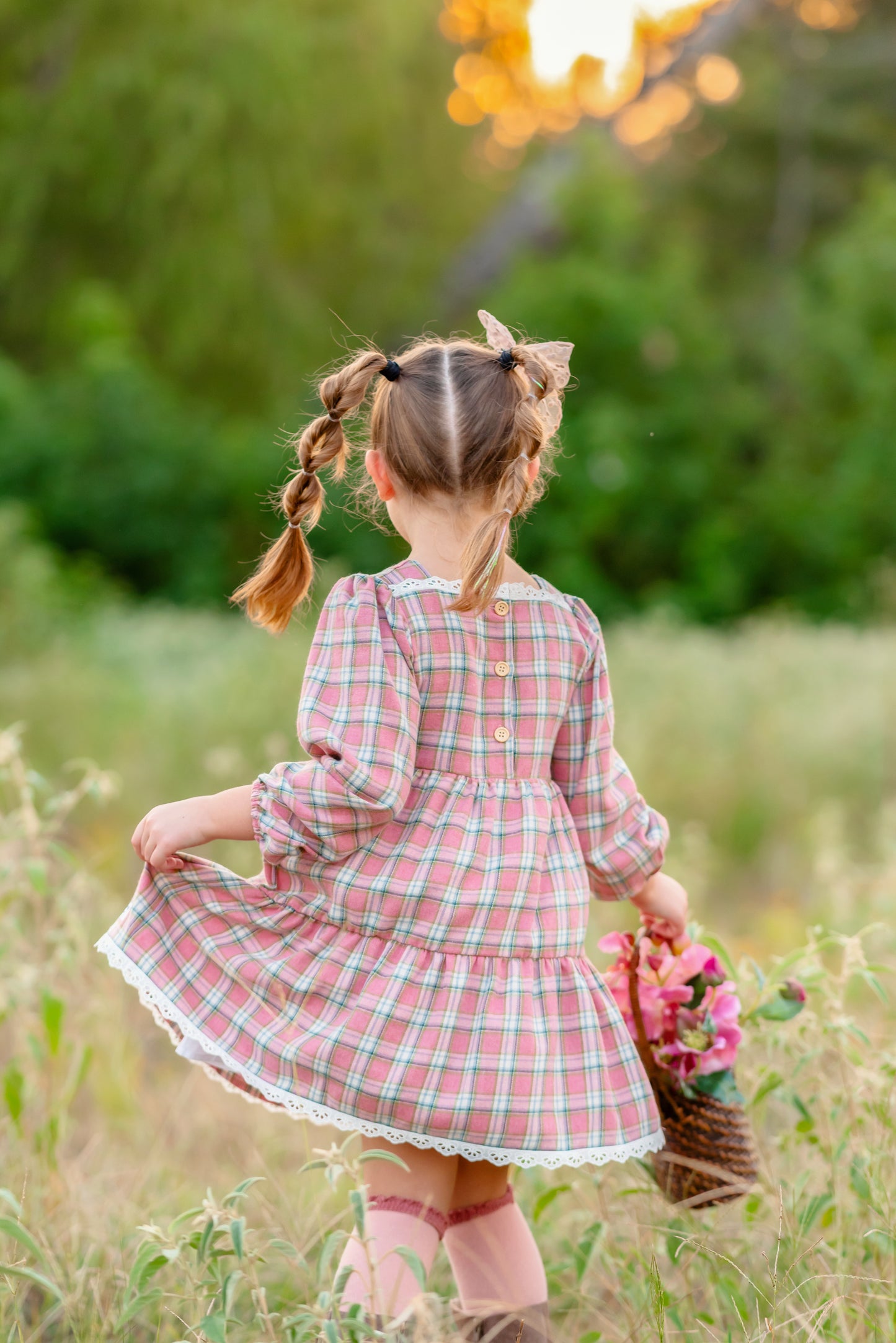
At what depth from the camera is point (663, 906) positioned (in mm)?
1915

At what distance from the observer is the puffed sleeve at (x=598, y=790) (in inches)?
72.3

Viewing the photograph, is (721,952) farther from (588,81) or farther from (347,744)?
→ (588,81)

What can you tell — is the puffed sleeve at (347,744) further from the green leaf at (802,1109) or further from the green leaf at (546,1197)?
the green leaf at (802,1109)

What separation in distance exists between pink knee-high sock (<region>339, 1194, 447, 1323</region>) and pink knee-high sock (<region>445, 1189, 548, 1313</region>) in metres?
0.15

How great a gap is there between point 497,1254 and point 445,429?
1107 millimetres

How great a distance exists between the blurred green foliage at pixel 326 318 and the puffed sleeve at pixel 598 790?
9227 mm

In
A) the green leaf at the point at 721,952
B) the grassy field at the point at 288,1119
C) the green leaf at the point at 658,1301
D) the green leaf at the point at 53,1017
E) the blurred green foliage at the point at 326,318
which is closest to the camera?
the green leaf at the point at 658,1301

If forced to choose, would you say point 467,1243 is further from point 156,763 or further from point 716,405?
point 716,405

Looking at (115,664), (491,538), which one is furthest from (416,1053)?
(115,664)

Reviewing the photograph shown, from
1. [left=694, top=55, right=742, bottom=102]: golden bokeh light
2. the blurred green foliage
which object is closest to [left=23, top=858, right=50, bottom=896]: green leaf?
the blurred green foliage

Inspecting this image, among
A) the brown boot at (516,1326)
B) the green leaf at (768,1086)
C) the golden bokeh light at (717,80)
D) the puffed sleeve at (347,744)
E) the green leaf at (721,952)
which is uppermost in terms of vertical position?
the golden bokeh light at (717,80)

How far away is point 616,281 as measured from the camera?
1277 centimetres

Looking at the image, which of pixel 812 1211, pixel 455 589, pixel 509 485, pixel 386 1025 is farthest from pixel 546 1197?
pixel 509 485

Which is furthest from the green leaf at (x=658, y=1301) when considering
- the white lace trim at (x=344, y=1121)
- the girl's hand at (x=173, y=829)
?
the girl's hand at (x=173, y=829)
